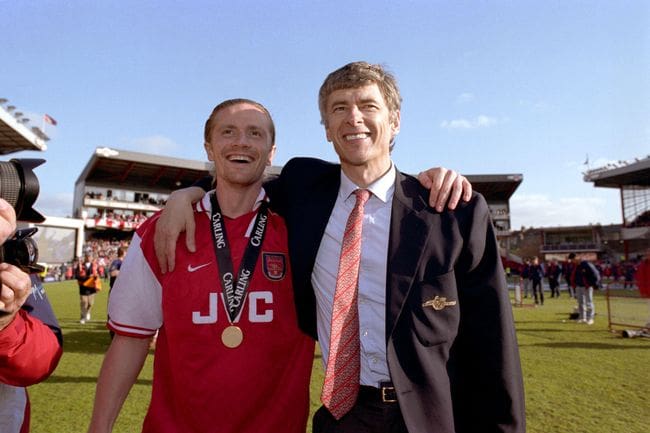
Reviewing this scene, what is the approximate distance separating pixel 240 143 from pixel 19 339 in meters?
1.20

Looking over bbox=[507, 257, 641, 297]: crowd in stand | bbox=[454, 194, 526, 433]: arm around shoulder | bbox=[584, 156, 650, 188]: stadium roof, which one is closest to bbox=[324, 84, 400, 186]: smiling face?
bbox=[454, 194, 526, 433]: arm around shoulder

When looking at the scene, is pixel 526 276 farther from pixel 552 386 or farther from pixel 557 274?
pixel 552 386

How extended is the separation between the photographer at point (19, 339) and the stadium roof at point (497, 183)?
5621 centimetres

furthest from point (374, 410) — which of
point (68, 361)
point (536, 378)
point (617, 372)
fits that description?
point (68, 361)

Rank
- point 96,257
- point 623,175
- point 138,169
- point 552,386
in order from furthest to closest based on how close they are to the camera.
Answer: point 138,169, point 623,175, point 96,257, point 552,386

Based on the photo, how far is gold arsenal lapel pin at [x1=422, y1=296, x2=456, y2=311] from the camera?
1688mm

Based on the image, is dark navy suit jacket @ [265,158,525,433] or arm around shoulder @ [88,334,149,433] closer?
dark navy suit jacket @ [265,158,525,433]

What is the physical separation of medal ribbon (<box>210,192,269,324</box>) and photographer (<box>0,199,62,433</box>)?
68cm

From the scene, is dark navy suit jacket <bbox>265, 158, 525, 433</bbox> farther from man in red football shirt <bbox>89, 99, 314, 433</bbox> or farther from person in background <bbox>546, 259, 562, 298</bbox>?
person in background <bbox>546, 259, 562, 298</bbox>

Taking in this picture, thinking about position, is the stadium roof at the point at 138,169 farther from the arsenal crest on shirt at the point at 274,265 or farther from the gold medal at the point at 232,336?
the gold medal at the point at 232,336

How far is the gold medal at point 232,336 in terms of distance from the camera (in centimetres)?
183

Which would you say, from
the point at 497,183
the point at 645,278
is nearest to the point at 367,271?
the point at 645,278

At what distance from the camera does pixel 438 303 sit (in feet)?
5.57

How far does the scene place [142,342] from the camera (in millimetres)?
1995
